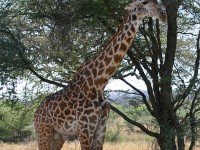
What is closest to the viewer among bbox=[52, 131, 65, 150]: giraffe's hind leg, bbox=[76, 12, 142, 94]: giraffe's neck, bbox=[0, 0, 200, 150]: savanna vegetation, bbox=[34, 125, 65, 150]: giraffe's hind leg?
bbox=[76, 12, 142, 94]: giraffe's neck

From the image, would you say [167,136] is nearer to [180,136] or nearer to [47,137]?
[180,136]

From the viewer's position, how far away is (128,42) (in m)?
6.45

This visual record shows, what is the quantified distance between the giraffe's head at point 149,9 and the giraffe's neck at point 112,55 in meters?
0.15

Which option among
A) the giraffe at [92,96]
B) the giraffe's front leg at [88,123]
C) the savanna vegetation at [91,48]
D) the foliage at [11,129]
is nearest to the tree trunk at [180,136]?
the savanna vegetation at [91,48]

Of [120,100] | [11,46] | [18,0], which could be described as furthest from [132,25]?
[120,100]

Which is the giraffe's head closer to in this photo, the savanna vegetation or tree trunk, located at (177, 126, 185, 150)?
the savanna vegetation

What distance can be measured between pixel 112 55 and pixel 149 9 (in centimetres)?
81

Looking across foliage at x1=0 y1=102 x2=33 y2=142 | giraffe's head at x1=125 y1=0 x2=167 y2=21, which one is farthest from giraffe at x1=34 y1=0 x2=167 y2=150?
foliage at x1=0 y1=102 x2=33 y2=142

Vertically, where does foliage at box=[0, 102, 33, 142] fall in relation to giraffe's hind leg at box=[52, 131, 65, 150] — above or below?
above

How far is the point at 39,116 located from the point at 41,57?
8.42 feet

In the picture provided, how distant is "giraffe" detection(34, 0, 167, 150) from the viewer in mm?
6246

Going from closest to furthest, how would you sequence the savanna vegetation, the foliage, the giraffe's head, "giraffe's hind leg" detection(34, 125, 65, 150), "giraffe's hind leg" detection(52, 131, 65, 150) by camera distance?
1. the giraffe's head
2. "giraffe's hind leg" detection(34, 125, 65, 150)
3. "giraffe's hind leg" detection(52, 131, 65, 150)
4. the savanna vegetation
5. the foliage

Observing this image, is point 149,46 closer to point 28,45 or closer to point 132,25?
point 28,45

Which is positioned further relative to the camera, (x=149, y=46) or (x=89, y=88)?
(x=149, y=46)
